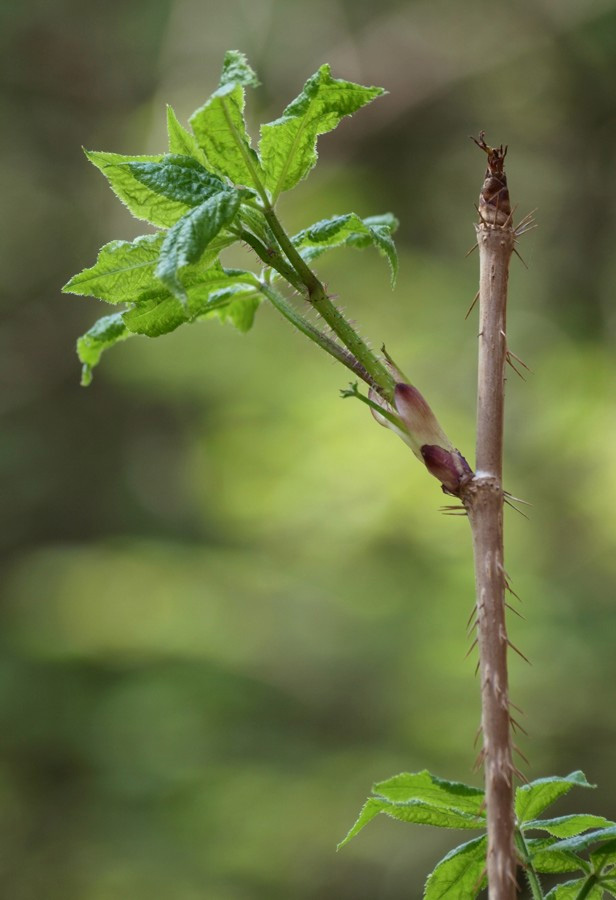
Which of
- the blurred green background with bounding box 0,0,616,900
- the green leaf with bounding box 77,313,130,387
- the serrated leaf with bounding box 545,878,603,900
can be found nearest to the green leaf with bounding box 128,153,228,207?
the green leaf with bounding box 77,313,130,387

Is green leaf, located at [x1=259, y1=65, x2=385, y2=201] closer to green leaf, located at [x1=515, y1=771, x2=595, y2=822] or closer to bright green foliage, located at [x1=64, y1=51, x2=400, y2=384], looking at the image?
bright green foliage, located at [x1=64, y1=51, x2=400, y2=384]

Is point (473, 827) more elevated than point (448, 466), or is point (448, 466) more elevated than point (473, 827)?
point (448, 466)

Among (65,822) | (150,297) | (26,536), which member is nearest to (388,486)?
(65,822)

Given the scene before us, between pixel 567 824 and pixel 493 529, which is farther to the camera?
pixel 567 824

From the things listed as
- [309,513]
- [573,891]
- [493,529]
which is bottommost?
[573,891]

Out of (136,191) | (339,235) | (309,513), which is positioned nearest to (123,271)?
(136,191)

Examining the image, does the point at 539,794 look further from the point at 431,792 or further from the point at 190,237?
the point at 190,237

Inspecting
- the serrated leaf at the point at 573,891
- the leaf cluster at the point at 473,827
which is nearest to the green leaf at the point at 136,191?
the leaf cluster at the point at 473,827
